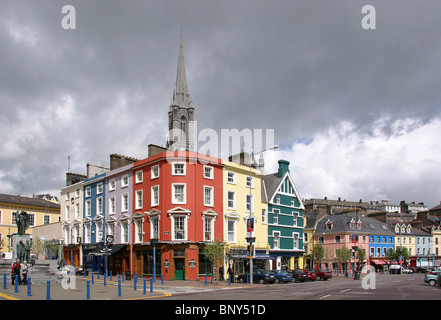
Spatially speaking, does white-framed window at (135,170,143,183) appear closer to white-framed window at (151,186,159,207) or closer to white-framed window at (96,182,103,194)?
white-framed window at (151,186,159,207)

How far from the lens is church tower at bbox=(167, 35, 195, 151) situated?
6024 inches

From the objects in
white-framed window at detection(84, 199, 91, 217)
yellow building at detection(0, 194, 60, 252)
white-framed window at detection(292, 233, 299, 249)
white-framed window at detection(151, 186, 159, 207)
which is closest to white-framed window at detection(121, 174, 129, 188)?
white-framed window at detection(151, 186, 159, 207)

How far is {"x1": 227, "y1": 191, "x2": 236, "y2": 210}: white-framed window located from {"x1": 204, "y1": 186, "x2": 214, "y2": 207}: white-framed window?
9.37ft

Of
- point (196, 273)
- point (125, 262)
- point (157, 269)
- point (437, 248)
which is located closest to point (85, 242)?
point (125, 262)

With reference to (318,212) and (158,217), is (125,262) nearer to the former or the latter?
(158,217)

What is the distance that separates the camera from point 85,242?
183ft

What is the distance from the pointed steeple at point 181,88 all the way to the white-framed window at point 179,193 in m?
115

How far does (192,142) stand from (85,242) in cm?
10242

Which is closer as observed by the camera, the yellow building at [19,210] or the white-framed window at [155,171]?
the white-framed window at [155,171]

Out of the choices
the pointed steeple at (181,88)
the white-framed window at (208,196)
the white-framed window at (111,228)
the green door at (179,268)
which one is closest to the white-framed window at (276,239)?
the white-framed window at (208,196)

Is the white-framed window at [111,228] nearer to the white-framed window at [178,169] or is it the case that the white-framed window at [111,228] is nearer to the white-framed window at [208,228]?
the white-framed window at [178,169]

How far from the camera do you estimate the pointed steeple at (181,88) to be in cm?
15762

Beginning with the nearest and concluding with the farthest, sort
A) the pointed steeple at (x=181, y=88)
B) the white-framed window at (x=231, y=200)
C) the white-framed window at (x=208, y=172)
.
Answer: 1. the white-framed window at (x=208, y=172)
2. the white-framed window at (x=231, y=200)
3. the pointed steeple at (x=181, y=88)

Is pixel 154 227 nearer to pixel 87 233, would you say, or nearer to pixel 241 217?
pixel 241 217
